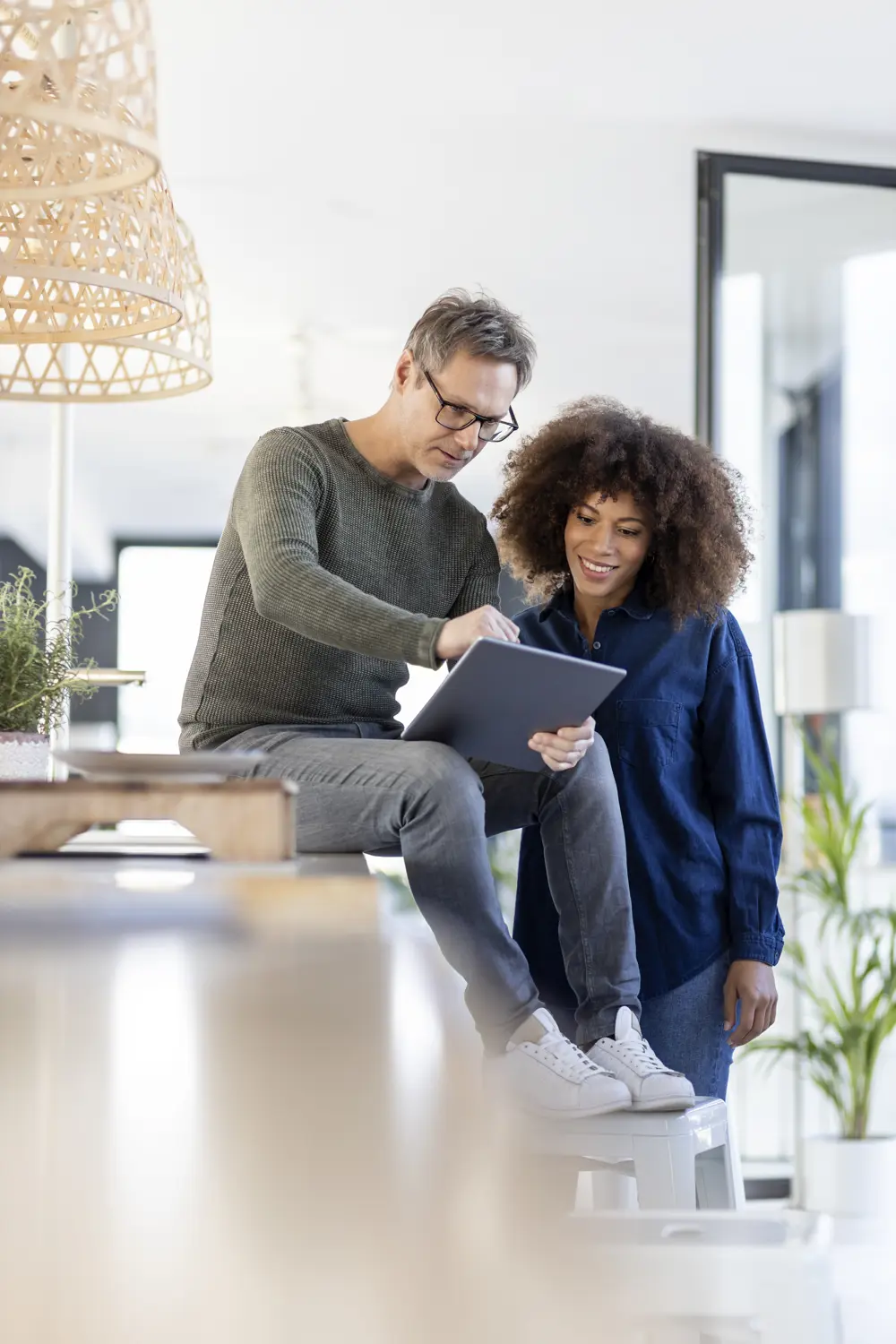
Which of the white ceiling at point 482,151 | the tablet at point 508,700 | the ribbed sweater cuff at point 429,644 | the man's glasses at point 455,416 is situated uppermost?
the white ceiling at point 482,151

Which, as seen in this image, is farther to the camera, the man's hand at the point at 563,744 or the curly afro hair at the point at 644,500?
the curly afro hair at the point at 644,500

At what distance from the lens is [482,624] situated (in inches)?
64.4

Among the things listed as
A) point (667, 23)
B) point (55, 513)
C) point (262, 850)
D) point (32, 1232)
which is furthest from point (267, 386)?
point (32, 1232)

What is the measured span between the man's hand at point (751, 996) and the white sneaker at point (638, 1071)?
335 mm

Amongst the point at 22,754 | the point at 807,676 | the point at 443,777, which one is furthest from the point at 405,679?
the point at 807,676

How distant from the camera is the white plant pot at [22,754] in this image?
1.63 m

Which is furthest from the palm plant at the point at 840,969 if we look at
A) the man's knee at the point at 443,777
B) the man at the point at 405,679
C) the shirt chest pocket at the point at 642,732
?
the man's knee at the point at 443,777

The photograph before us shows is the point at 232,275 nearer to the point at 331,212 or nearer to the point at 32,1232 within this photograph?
the point at 331,212

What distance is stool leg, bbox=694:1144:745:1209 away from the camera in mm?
1910

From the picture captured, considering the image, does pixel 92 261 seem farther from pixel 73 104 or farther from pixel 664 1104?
pixel 664 1104

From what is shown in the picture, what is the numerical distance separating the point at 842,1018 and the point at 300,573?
2638mm

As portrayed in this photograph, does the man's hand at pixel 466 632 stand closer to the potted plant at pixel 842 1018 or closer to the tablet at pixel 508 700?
the tablet at pixel 508 700

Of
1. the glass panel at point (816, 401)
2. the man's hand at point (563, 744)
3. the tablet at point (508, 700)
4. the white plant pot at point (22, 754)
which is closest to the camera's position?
the tablet at point (508, 700)

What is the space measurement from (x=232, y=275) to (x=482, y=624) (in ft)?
9.20
